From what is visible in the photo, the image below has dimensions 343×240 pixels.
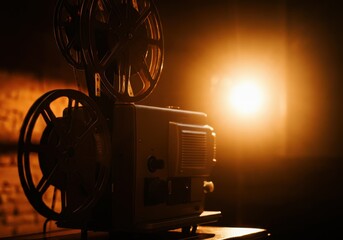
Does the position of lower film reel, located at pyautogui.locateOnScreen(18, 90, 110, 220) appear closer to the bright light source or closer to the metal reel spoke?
the metal reel spoke

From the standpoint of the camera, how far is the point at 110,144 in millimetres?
1810

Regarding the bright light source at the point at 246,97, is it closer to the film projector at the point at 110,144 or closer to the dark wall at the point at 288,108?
the dark wall at the point at 288,108

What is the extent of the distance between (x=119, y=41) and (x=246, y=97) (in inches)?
69.8

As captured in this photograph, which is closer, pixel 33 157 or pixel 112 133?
pixel 112 133

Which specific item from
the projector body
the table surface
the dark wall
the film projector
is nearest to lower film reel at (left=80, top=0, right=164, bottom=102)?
the film projector

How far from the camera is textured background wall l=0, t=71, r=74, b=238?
2.29 m

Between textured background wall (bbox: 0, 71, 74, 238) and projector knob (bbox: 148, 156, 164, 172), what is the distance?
74 cm

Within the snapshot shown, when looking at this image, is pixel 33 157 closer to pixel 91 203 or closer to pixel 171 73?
pixel 91 203

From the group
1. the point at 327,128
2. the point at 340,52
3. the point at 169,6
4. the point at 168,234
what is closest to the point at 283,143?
the point at 327,128

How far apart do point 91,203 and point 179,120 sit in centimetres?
46

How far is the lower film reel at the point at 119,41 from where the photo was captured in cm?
183

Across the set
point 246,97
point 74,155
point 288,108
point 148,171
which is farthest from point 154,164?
point 288,108

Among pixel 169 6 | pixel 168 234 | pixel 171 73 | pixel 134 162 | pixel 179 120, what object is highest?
pixel 169 6

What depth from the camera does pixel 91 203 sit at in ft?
5.79
